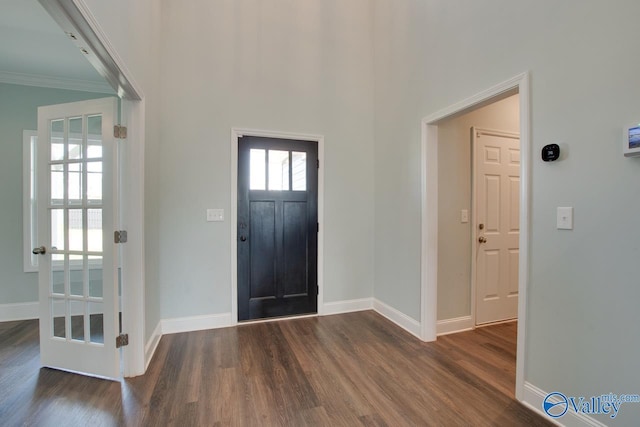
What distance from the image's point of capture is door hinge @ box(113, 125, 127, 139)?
2028 mm

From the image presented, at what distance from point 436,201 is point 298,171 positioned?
5.14 feet

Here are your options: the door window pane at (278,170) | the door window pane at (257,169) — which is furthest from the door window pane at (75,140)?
the door window pane at (278,170)

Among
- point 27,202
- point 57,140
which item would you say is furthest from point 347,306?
point 27,202

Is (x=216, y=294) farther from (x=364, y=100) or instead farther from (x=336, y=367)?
(x=364, y=100)

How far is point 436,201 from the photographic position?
2.73 meters

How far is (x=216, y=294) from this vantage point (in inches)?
119

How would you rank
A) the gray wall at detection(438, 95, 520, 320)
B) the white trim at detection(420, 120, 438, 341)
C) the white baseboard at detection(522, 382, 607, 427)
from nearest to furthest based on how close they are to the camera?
the white baseboard at detection(522, 382, 607, 427), the white trim at detection(420, 120, 438, 341), the gray wall at detection(438, 95, 520, 320)

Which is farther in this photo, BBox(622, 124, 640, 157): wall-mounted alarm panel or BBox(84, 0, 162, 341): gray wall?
BBox(84, 0, 162, 341): gray wall

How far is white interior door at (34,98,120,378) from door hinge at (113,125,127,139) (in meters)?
0.03

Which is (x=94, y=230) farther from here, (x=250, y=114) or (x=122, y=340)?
(x=250, y=114)

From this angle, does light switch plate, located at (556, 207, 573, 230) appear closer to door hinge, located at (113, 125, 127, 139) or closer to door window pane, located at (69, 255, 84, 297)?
door hinge, located at (113, 125, 127, 139)

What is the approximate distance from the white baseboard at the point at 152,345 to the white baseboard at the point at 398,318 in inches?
95.4

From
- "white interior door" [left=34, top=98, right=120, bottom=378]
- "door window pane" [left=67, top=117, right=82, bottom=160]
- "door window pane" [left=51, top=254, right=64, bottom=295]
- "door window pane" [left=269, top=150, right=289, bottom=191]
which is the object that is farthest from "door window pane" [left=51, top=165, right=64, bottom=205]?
"door window pane" [left=269, top=150, right=289, bottom=191]

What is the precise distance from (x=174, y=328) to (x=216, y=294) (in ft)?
1.69
